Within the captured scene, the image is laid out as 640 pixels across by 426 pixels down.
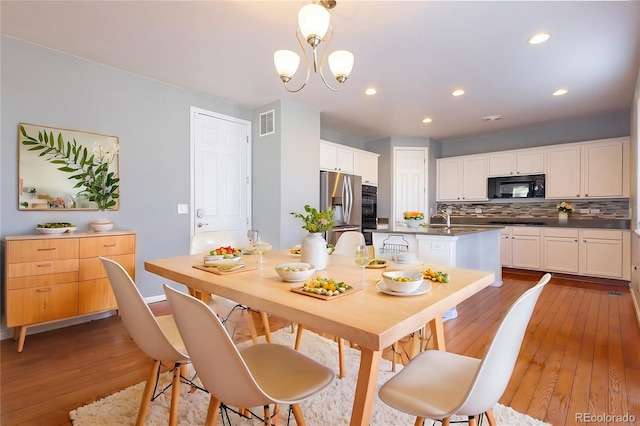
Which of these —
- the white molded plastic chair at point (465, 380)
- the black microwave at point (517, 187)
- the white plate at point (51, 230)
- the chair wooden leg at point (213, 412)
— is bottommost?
the chair wooden leg at point (213, 412)

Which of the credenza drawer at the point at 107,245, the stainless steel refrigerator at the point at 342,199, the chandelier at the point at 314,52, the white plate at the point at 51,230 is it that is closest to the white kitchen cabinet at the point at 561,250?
the stainless steel refrigerator at the point at 342,199

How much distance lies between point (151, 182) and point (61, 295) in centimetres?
134

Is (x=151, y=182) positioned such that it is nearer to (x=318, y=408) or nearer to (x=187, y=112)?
(x=187, y=112)

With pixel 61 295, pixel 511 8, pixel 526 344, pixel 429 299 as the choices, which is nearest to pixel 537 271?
pixel 526 344

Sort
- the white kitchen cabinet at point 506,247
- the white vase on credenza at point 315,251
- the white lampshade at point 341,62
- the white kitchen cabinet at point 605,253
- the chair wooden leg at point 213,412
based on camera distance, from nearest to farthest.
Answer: the chair wooden leg at point 213,412 < the white vase on credenza at point 315,251 < the white lampshade at point 341,62 < the white kitchen cabinet at point 605,253 < the white kitchen cabinet at point 506,247

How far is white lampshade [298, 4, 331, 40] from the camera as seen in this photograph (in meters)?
1.63

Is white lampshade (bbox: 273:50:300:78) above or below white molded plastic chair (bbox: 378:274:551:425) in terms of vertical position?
above

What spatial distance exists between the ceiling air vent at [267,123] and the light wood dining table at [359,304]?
8.77 ft

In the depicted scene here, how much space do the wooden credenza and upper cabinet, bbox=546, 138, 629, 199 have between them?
6.07 m

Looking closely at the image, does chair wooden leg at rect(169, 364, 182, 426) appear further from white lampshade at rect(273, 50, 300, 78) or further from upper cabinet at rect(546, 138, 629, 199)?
upper cabinet at rect(546, 138, 629, 199)

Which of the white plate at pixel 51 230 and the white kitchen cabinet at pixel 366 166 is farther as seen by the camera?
the white kitchen cabinet at pixel 366 166

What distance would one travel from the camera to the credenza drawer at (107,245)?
272 centimetres

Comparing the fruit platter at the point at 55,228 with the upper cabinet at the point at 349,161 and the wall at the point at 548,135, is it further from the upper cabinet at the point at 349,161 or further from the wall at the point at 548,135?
the wall at the point at 548,135

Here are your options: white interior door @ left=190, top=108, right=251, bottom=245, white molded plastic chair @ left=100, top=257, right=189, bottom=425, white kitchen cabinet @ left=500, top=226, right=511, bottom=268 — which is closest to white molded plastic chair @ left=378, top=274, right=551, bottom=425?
white molded plastic chair @ left=100, top=257, right=189, bottom=425
